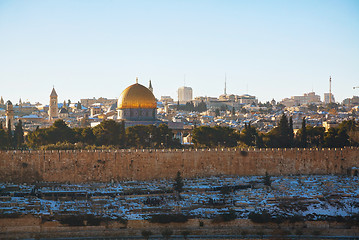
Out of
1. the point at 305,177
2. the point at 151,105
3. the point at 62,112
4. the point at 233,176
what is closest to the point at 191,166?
the point at 233,176

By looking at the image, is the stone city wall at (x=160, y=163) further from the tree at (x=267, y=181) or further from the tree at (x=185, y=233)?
the tree at (x=185, y=233)

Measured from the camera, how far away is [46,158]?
4250 centimetres

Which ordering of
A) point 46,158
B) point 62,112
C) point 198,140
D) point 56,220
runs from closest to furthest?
1. point 56,220
2. point 46,158
3. point 198,140
4. point 62,112

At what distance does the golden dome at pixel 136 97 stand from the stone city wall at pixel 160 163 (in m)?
23.3

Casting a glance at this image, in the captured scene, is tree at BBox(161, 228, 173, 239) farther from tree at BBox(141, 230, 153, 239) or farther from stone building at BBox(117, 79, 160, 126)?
stone building at BBox(117, 79, 160, 126)

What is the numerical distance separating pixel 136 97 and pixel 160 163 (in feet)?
78.7

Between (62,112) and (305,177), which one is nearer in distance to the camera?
(305,177)

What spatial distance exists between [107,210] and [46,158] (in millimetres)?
9183

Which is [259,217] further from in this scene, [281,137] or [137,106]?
[137,106]

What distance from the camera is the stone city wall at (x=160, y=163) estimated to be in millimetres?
42375

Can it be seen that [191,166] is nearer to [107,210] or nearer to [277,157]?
[277,157]

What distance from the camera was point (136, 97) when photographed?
6669 cm

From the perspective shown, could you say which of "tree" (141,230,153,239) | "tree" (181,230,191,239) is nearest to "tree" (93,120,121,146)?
"tree" (141,230,153,239)

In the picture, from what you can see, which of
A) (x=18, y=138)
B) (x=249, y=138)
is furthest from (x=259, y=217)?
(x=18, y=138)
